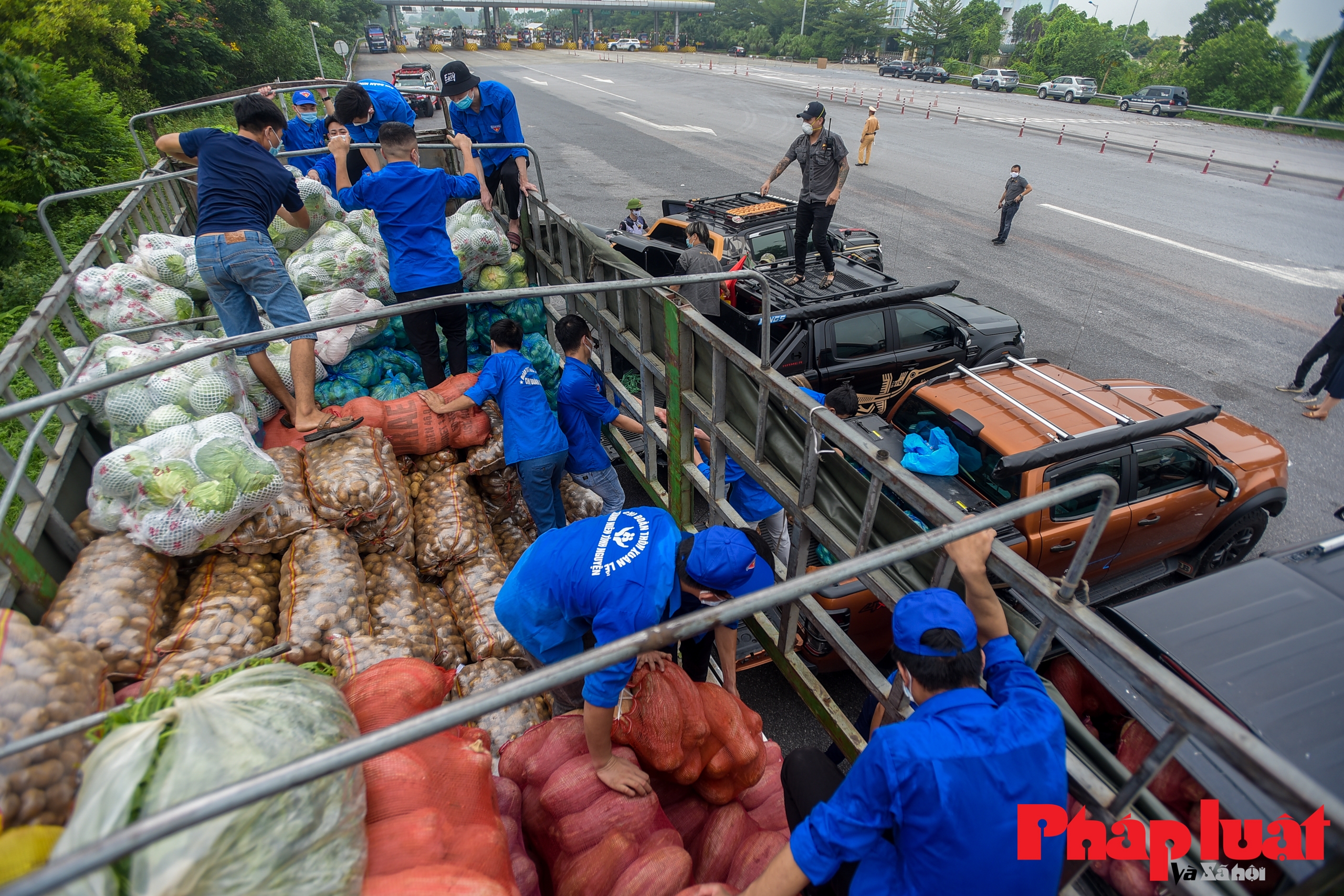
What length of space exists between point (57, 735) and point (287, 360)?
Answer: 2974mm

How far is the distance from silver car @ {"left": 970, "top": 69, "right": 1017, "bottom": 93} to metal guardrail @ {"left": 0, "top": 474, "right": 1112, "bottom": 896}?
4779 cm

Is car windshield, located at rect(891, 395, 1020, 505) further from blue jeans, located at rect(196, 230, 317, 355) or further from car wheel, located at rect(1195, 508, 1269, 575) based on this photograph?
blue jeans, located at rect(196, 230, 317, 355)

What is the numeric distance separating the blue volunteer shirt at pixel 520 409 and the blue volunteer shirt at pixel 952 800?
2.70 meters

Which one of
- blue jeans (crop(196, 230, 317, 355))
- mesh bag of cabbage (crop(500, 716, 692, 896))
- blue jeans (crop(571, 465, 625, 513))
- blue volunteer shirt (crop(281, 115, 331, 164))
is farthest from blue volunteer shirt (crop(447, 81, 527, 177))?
mesh bag of cabbage (crop(500, 716, 692, 896))

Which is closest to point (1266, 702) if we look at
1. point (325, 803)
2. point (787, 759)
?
point (787, 759)

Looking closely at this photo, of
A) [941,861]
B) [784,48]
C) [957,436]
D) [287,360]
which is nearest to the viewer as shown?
[941,861]

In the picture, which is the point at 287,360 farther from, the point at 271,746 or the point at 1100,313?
the point at 1100,313

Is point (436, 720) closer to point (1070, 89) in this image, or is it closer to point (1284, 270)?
point (1284, 270)

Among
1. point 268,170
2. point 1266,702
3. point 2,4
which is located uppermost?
point 2,4

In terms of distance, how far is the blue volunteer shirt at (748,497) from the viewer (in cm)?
417

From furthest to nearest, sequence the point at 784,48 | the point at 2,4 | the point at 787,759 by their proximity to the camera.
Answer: the point at 784,48 → the point at 2,4 → the point at 787,759

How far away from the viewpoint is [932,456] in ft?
14.6

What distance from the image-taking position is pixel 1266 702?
286 cm

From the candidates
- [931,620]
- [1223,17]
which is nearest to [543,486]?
[931,620]
